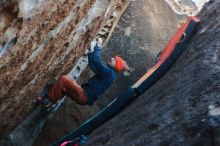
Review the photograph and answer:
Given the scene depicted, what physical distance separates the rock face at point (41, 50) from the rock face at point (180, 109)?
0.76 metres

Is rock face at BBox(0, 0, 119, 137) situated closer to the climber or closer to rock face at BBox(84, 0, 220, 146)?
the climber

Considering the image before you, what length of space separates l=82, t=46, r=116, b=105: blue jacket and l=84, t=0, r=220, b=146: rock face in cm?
105

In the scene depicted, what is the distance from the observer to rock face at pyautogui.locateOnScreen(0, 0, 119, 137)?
8.61 ft

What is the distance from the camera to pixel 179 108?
2332 millimetres

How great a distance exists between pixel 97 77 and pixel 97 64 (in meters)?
0.30

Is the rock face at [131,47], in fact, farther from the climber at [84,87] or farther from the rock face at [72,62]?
the climber at [84,87]

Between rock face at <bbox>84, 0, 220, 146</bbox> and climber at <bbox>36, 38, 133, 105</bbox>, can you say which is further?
climber at <bbox>36, 38, 133, 105</bbox>

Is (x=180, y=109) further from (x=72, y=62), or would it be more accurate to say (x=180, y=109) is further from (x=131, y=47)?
(x=131, y=47)

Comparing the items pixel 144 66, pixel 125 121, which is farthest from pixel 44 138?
pixel 125 121

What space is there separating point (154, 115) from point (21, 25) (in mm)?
978

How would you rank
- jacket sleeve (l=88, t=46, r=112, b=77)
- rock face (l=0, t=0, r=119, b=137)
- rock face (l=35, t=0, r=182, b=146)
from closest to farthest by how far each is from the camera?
rock face (l=0, t=0, r=119, b=137) < jacket sleeve (l=88, t=46, r=112, b=77) < rock face (l=35, t=0, r=182, b=146)

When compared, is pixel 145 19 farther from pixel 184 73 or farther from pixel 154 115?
pixel 154 115

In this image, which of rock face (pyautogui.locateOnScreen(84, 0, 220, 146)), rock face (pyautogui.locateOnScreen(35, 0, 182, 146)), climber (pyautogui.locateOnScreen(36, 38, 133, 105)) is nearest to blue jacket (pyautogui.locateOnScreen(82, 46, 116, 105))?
climber (pyautogui.locateOnScreen(36, 38, 133, 105))

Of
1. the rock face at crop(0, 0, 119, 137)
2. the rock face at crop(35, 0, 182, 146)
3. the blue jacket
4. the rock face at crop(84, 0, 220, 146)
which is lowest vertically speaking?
the rock face at crop(35, 0, 182, 146)
